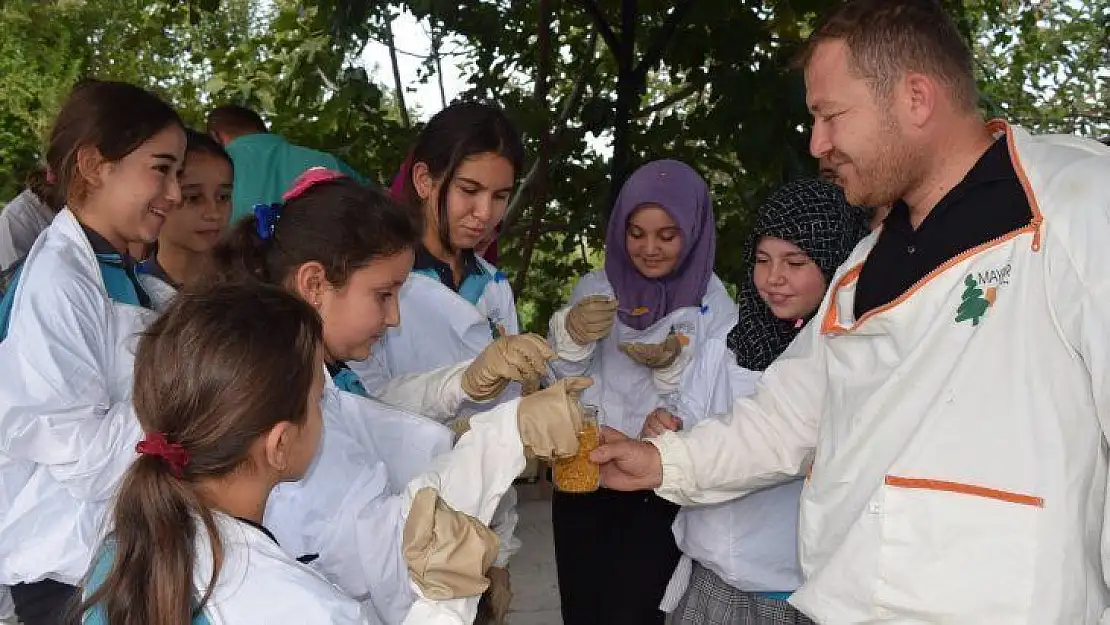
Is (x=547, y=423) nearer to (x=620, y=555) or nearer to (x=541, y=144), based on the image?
(x=620, y=555)

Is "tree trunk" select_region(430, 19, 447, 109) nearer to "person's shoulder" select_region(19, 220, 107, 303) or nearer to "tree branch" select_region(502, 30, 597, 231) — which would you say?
"tree branch" select_region(502, 30, 597, 231)

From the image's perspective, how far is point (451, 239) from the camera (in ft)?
10.4

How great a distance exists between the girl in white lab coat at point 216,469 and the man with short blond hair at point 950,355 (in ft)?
3.14

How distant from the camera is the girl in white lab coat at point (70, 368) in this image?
2.22 m

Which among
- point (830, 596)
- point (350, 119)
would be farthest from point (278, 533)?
point (350, 119)

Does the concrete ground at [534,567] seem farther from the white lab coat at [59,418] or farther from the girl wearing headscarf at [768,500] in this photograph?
the white lab coat at [59,418]

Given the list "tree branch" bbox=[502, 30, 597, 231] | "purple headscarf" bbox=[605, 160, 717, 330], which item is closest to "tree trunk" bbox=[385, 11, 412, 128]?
"tree branch" bbox=[502, 30, 597, 231]

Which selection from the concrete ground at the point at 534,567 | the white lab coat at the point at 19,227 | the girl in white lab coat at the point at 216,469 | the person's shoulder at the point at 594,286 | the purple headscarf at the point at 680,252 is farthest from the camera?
the concrete ground at the point at 534,567

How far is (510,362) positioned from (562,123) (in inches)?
133

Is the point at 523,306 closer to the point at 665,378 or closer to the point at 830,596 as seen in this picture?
the point at 665,378

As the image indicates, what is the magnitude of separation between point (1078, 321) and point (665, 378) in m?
1.73

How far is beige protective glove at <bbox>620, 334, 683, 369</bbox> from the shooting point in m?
3.35

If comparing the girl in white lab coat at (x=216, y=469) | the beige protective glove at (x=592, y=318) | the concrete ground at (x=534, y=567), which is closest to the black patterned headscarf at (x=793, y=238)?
the beige protective glove at (x=592, y=318)

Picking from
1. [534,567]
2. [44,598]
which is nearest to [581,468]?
[44,598]
